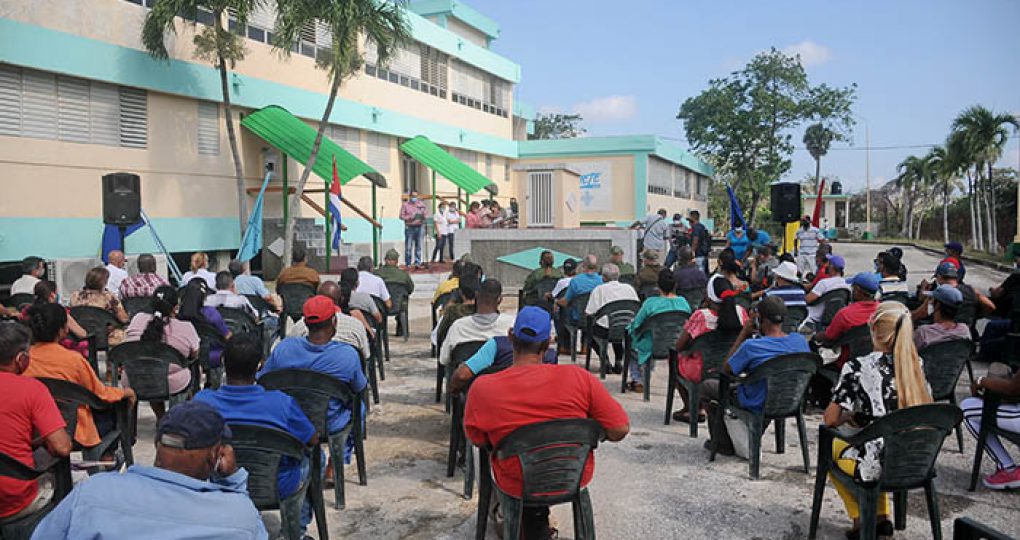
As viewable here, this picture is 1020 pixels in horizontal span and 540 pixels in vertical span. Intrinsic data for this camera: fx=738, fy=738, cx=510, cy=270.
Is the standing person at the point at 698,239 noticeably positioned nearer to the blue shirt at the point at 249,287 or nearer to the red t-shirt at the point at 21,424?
the blue shirt at the point at 249,287

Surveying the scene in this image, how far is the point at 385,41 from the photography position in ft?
53.6

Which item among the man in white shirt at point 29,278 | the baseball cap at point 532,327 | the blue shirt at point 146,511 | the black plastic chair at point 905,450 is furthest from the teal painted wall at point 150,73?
the black plastic chair at point 905,450

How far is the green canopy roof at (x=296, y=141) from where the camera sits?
17.3m

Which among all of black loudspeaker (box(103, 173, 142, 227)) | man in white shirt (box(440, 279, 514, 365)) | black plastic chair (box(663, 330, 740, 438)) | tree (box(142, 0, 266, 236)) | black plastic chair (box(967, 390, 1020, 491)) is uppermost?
tree (box(142, 0, 266, 236))

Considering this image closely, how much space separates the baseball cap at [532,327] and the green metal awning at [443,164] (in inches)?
781

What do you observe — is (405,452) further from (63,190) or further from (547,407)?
(63,190)

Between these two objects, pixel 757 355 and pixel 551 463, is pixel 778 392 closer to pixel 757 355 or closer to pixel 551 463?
pixel 757 355

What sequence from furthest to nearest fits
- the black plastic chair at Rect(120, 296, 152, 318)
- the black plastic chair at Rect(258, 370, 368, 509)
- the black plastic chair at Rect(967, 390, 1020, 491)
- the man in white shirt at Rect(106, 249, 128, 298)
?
the man in white shirt at Rect(106, 249, 128, 298)
the black plastic chair at Rect(120, 296, 152, 318)
the black plastic chair at Rect(967, 390, 1020, 491)
the black plastic chair at Rect(258, 370, 368, 509)

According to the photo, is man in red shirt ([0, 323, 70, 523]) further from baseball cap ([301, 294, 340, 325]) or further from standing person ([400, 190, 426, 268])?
standing person ([400, 190, 426, 268])

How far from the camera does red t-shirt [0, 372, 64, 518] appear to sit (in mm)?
3395

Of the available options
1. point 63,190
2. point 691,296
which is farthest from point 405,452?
point 63,190

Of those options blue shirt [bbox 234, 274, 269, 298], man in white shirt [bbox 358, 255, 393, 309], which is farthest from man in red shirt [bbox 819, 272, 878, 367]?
blue shirt [bbox 234, 274, 269, 298]

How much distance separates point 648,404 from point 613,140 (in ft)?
89.9

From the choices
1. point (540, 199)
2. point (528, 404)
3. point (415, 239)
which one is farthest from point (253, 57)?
point (528, 404)
